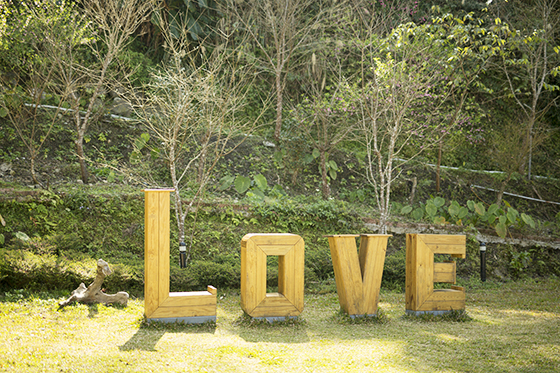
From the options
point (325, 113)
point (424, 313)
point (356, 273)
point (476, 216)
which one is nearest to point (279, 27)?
point (325, 113)

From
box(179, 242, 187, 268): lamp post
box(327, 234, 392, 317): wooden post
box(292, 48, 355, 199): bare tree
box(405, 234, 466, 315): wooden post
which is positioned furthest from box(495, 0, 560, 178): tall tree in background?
box(179, 242, 187, 268): lamp post

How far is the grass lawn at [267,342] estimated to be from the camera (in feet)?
11.5

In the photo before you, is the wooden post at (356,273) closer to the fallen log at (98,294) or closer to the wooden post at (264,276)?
the wooden post at (264,276)

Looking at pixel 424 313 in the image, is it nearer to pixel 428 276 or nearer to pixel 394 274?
pixel 428 276

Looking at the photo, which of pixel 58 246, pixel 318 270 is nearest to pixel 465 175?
pixel 318 270

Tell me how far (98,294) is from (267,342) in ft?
7.81

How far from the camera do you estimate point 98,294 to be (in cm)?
541

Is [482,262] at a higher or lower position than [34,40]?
lower

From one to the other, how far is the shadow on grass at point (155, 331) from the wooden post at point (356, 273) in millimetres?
1655

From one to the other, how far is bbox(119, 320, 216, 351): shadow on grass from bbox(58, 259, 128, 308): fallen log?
889 mm

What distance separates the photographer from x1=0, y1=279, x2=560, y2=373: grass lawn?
351 centimetres

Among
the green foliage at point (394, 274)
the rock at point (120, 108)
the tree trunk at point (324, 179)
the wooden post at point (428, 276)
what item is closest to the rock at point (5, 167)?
the rock at point (120, 108)

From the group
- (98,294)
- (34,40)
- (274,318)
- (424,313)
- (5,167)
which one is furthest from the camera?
(5,167)

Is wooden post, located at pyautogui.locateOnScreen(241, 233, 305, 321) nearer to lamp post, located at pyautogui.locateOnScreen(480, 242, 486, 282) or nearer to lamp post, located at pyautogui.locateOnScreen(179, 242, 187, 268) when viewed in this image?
lamp post, located at pyautogui.locateOnScreen(179, 242, 187, 268)
